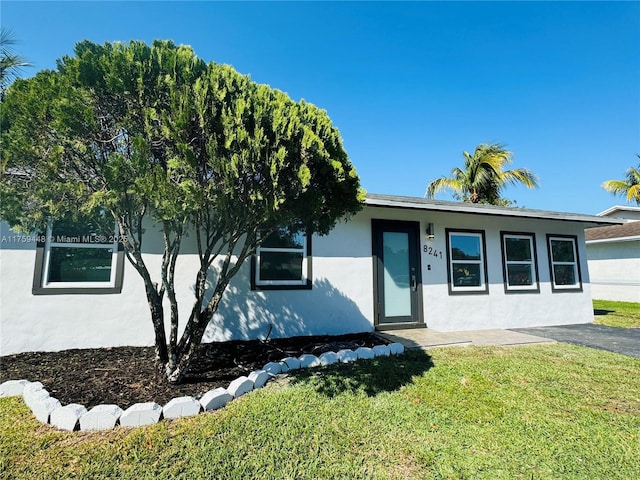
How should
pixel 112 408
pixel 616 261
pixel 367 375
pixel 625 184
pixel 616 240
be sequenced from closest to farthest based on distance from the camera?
pixel 112 408, pixel 367 375, pixel 616 240, pixel 616 261, pixel 625 184

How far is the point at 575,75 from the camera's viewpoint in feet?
28.2

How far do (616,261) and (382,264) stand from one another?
1487cm

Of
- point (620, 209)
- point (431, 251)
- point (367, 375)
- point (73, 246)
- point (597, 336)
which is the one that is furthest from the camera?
point (620, 209)

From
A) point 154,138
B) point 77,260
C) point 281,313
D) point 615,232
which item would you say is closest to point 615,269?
point 615,232

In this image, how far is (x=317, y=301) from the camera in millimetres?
5965

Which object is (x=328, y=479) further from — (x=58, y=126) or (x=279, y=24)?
(x=279, y=24)

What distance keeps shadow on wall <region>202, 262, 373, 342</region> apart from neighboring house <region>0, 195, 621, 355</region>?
0.06 ft

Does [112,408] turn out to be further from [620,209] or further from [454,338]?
[620,209]

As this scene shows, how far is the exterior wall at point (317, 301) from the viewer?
14.6 feet

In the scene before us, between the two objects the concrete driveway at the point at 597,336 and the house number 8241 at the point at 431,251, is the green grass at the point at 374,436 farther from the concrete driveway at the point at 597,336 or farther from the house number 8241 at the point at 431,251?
the house number 8241 at the point at 431,251

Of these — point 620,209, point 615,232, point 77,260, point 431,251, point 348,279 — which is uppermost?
point 620,209

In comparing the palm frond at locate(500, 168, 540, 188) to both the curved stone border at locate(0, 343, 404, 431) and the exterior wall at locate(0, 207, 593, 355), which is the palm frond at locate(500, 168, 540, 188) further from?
the curved stone border at locate(0, 343, 404, 431)

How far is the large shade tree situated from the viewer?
2656 millimetres

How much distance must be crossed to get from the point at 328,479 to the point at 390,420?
103cm
